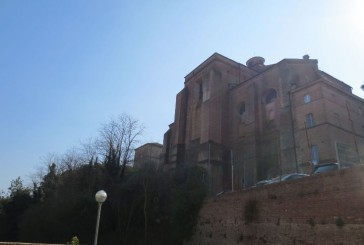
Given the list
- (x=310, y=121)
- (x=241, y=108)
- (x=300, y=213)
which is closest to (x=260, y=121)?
(x=241, y=108)

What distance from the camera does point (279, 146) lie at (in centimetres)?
2842

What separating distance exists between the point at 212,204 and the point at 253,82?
1916cm

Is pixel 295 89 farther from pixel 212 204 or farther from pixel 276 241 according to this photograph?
pixel 276 241

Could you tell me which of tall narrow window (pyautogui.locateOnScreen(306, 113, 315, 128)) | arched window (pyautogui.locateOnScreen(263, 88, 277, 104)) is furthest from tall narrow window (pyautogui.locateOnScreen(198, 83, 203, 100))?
tall narrow window (pyautogui.locateOnScreen(306, 113, 315, 128))

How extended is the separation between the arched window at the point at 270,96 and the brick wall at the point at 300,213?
17608 millimetres

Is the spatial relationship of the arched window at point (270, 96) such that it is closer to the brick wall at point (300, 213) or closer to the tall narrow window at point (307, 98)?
the tall narrow window at point (307, 98)

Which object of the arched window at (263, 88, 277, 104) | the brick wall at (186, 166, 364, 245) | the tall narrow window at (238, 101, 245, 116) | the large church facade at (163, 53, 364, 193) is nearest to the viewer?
the brick wall at (186, 166, 364, 245)

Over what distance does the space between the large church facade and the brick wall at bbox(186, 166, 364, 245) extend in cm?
533

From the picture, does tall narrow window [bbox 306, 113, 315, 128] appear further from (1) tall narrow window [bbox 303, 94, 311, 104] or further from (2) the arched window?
(2) the arched window

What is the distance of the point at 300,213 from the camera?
Answer: 41.3 ft

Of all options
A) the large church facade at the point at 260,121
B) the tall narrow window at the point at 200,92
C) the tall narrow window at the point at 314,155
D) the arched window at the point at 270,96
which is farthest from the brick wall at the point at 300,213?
the tall narrow window at the point at 200,92

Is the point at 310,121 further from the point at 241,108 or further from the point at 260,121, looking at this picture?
the point at 241,108

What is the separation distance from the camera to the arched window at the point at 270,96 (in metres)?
32.3

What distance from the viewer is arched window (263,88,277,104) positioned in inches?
1271
